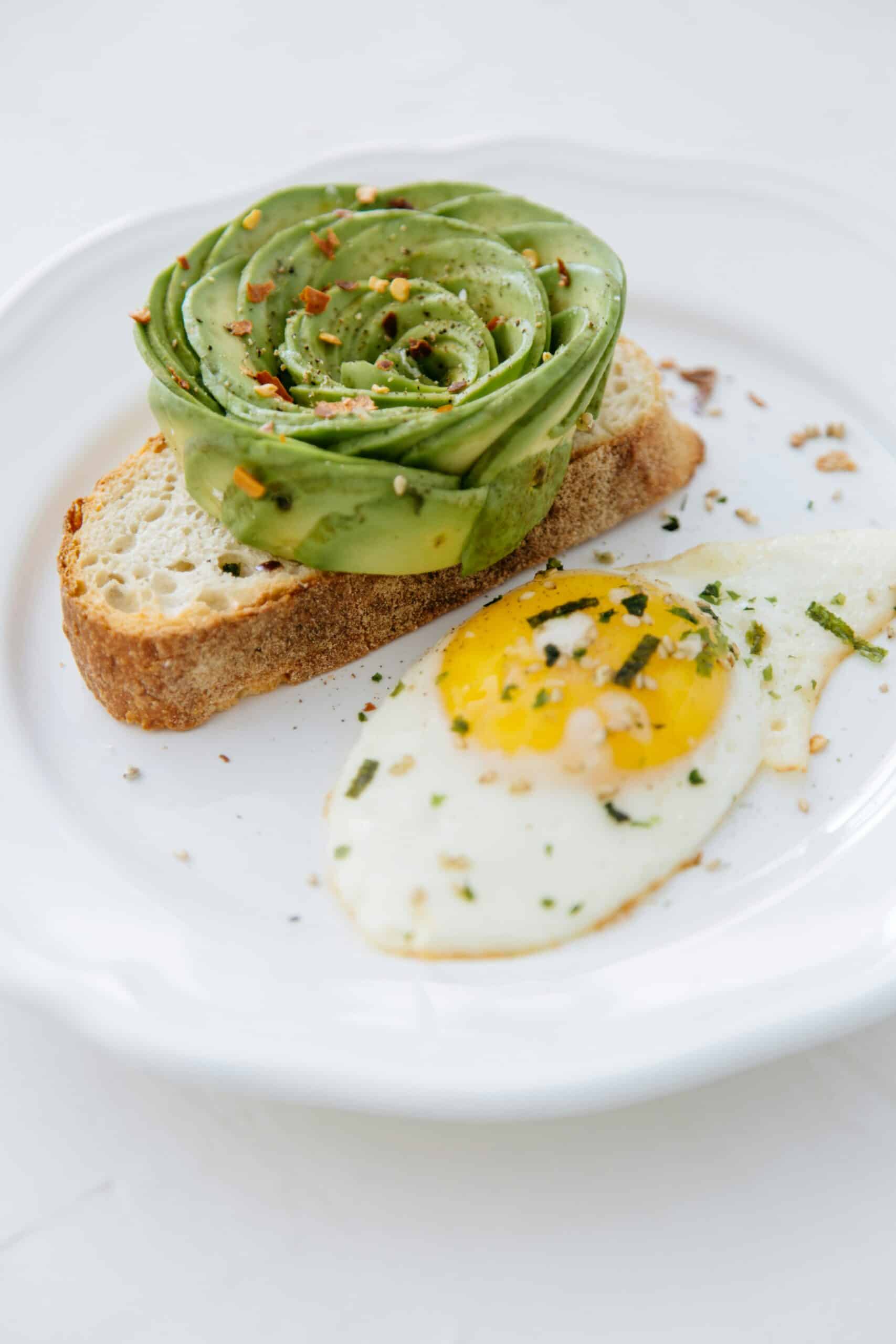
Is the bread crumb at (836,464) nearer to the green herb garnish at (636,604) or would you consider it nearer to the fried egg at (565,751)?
the fried egg at (565,751)

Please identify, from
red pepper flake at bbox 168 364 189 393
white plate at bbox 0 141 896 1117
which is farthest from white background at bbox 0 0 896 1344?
red pepper flake at bbox 168 364 189 393

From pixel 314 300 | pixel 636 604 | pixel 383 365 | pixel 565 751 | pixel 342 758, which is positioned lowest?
pixel 342 758

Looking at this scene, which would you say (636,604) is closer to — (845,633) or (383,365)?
(845,633)

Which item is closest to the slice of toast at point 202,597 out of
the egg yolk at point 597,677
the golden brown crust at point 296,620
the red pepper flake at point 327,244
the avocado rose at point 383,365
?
the golden brown crust at point 296,620

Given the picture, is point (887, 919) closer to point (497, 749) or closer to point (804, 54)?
point (497, 749)

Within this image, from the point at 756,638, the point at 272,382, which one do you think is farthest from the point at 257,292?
the point at 756,638

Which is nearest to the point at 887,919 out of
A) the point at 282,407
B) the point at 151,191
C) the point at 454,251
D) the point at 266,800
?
the point at 266,800
